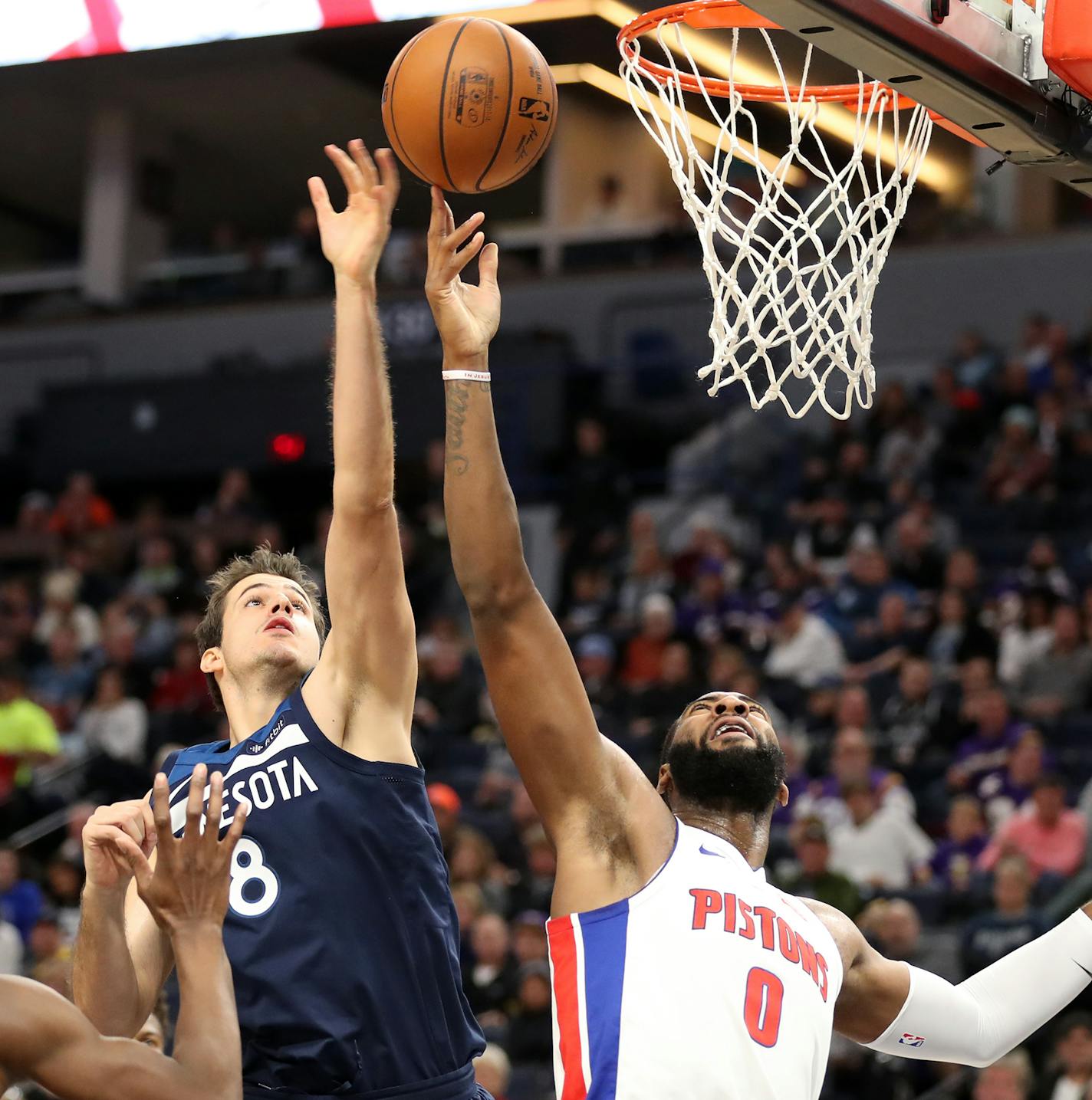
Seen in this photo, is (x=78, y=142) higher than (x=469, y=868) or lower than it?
higher

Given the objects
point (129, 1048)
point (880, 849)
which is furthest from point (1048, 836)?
point (129, 1048)

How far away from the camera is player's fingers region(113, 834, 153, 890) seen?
298 centimetres

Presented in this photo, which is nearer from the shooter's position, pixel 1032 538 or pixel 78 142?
pixel 1032 538

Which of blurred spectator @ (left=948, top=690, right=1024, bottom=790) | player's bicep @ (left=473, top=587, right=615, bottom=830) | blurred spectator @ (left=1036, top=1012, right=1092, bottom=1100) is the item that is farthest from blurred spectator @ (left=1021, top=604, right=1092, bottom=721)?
player's bicep @ (left=473, top=587, right=615, bottom=830)

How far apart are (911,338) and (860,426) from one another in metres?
2.05

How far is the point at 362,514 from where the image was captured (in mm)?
3598

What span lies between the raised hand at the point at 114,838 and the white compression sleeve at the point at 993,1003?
1.68 meters

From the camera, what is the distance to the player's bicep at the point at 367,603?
11.9 ft

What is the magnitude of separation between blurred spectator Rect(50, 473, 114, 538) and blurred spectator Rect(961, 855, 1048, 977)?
9814 millimetres

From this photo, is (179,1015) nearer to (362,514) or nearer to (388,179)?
(362,514)

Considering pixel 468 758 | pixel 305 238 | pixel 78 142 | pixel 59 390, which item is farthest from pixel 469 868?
pixel 78 142

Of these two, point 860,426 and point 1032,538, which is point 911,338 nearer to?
point 860,426

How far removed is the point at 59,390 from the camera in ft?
57.2

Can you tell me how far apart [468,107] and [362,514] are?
101 centimetres
